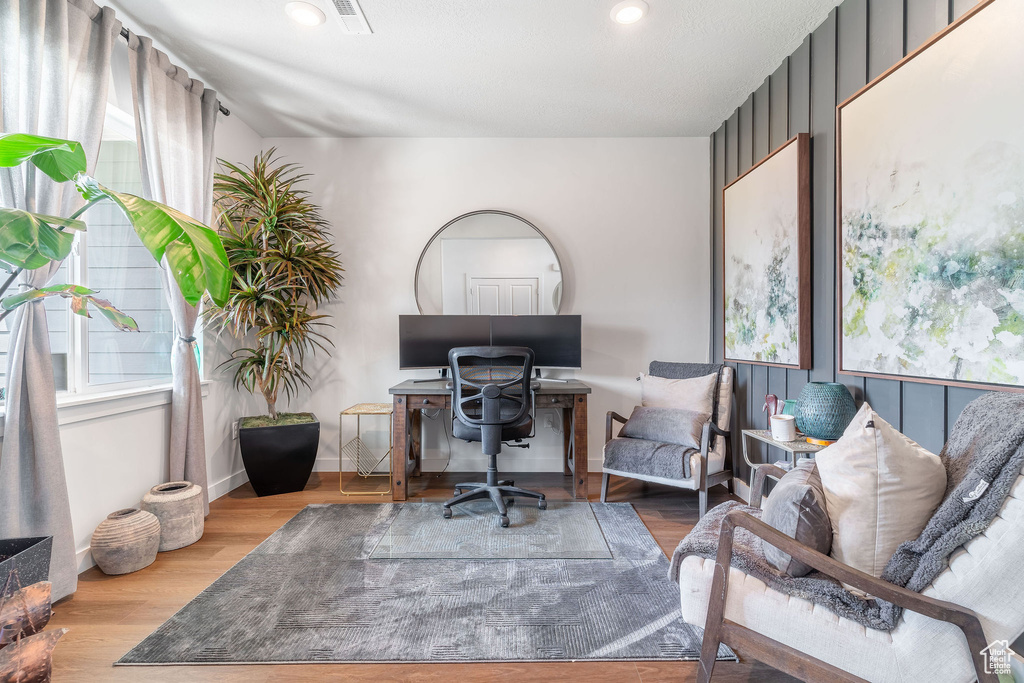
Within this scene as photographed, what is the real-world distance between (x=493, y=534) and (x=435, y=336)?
5.10 feet

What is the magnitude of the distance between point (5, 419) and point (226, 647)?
1.25 m

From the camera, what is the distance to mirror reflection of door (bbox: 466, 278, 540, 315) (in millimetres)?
3797

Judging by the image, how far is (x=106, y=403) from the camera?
2.34 metres

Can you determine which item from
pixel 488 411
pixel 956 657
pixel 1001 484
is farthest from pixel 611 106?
pixel 956 657

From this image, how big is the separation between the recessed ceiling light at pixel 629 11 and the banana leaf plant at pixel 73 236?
6.79 ft

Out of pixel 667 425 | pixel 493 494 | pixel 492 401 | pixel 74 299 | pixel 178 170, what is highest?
pixel 178 170

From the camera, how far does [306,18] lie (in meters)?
2.37

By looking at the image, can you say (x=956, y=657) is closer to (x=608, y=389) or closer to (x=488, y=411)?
(x=488, y=411)

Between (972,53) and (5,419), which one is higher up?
(972,53)

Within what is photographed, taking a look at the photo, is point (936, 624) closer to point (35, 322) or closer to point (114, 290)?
point (35, 322)

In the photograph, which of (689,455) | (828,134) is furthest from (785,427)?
(828,134)

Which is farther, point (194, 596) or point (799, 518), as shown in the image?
point (194, 596)

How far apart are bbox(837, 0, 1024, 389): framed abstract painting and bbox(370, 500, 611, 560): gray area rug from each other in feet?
5.11

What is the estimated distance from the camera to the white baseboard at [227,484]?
10.6 feet
